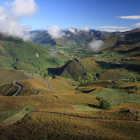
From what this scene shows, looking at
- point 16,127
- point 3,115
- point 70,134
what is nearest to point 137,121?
point 70,134

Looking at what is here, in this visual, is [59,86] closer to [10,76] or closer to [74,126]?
[10,76]

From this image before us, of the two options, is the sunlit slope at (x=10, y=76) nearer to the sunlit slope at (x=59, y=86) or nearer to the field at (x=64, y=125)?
the sunlit slope at (x=59, y=86)

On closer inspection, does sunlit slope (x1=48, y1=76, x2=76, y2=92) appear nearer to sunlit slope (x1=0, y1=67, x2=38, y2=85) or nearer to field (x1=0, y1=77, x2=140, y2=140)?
sunlit slope (x1=0, y1=67, x2=38, y2=85)

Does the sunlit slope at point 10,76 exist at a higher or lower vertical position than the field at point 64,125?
lower

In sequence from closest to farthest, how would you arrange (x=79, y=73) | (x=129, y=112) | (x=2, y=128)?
(x=2, y=128) → (x=129, y=112) → (x=79, y=73)

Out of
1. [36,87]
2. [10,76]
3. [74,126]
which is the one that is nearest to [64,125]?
[74,126]

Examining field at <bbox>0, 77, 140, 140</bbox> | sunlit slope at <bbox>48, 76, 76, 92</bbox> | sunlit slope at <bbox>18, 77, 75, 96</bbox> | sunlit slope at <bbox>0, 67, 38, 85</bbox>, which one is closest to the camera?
field at <bbox>0, 77, 140, 140</bbox>

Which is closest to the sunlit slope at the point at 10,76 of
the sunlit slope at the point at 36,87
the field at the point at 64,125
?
the sunlit slope at the point at 36,87

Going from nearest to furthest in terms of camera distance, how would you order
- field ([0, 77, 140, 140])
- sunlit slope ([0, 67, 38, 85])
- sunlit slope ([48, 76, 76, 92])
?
field ([0, 77, 140, 140])
sunlit slope ([48, 76, 76, 92])
sunlit slope ([0, 67, 38, 85])

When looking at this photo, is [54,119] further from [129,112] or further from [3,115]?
[129,112]

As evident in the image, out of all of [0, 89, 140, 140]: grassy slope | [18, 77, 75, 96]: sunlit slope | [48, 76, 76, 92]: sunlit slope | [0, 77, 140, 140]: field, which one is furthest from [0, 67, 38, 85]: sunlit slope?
[0, 89, 140, 140]: grassy slope

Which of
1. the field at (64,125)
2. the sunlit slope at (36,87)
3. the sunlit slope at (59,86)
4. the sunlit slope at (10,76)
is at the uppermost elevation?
the field at (64,125)
